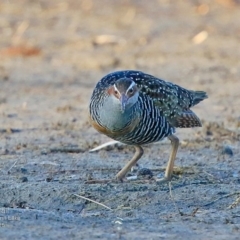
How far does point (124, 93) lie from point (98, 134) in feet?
11.3

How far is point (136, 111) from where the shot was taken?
28.9 feet

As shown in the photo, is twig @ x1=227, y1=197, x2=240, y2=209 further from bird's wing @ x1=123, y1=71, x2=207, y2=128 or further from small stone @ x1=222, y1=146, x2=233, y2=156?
small stone @ x1=222, y1=146, x2=233, y2=156

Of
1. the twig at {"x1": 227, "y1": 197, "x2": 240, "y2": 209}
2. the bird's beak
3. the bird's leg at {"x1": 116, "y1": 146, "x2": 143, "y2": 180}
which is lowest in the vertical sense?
the twig at {"x1": 227, "y1": 197, "x2": 240, "y2": 209}

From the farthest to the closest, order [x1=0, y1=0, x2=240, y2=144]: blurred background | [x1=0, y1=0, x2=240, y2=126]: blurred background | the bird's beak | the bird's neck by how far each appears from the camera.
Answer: [x1=0, y1=0, x2=240, y2=126]: blurred background → [x1=0, y1=0, x2=240, y2=144]: blurred background → the bird's neck → the bird's beak

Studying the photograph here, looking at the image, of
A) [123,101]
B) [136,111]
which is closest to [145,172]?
[136,111]

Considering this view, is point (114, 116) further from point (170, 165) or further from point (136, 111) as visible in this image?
point (170, 165)

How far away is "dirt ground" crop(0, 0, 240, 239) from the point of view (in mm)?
7738

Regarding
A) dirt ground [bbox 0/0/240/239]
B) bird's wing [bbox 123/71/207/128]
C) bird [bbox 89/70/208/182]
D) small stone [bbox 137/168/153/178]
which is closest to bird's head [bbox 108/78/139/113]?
bird [bbox 89/70/208/182]

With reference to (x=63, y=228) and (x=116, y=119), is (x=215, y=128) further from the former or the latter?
(x=63, y=228)

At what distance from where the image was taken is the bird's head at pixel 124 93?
8.58 m

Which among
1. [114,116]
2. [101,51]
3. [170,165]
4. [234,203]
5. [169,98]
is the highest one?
[101,51]

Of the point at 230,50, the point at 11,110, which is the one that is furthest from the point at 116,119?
the point at 230,50

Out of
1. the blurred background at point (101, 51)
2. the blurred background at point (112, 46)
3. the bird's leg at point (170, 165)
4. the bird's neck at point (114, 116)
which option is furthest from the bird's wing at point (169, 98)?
the blurred background at point (112, 46)

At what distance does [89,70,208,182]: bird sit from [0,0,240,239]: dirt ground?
42 centimetres
